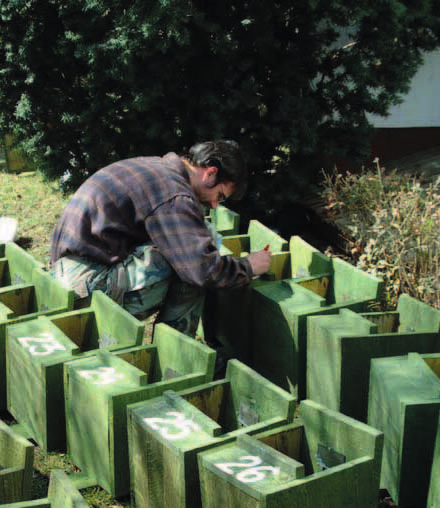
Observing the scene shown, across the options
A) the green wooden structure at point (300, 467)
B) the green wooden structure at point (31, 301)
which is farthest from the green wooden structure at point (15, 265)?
the green wooden structure at point (300, 467)

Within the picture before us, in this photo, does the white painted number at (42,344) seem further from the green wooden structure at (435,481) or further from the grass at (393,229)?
the grass at (393,229)

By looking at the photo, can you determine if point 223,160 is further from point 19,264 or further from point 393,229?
point 393,229

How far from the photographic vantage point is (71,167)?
6.66 metres

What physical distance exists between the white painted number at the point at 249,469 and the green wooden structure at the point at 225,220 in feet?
8.84

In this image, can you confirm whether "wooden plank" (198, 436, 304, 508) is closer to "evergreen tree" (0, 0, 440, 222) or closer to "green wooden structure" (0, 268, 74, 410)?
"green wooden structure" (0, 268, 74, 410)

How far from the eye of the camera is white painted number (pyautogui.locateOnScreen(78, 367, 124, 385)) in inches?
122

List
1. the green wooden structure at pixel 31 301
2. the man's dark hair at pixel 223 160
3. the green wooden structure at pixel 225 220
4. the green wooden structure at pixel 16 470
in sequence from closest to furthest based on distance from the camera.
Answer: the green wooden structure at pixel 16 470 → the green wooden structure at pixel 31 301 → the man's dark hair at pixel 223 160 → the green wooden structure at pixel 225 220

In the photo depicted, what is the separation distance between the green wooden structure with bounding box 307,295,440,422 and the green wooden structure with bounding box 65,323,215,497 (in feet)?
1.99

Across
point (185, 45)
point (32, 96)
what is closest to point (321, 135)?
point (185, 45)

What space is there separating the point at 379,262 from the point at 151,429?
263 centimetres

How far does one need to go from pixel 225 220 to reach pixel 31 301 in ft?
5.14

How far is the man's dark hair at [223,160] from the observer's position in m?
4.02

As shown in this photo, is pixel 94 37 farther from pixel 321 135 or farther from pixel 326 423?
pixel 326 423

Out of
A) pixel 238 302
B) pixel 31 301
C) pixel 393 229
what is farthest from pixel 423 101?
pixel 31 301
